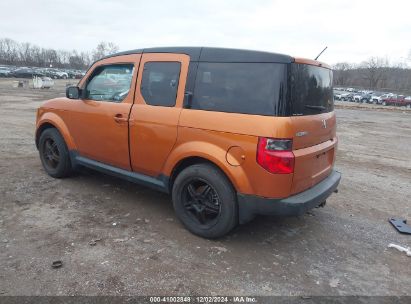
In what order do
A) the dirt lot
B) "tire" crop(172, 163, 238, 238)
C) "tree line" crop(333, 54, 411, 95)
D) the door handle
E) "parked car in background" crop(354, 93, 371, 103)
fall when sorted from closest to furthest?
the dirt lot → "tire" crop(172, 163, 238, 238) → the door handle → "parked car in background" crop(354, 93, 371, 103) → "tree line" crop(333, 54, 411, 95)

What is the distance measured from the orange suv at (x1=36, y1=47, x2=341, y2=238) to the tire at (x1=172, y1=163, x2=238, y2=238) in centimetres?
1

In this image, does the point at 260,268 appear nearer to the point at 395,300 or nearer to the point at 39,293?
the point at 395,300

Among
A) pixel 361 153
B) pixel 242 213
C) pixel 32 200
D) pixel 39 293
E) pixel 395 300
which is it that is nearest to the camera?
pixel 39 293

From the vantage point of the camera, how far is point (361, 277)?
10.6 feet

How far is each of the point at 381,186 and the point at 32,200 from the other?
18.7ft

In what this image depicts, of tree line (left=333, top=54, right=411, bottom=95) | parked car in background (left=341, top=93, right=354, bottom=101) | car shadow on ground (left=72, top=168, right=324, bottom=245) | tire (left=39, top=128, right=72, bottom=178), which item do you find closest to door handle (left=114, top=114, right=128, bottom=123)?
car shadow on ground (left=72, top=168, right=324, bottom=245)

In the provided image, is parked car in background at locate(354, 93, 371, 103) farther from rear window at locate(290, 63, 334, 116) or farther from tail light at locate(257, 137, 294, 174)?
tail light at locate(257, 137, 294, 174)

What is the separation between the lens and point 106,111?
14.4ft

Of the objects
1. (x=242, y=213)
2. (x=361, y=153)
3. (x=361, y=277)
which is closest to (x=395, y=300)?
(x=361, y=277)

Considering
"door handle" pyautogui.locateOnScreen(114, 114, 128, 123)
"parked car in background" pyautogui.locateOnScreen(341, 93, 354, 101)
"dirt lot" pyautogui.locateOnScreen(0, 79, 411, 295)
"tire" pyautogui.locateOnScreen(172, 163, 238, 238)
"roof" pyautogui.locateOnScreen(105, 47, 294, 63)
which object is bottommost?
"dirt lot" pyautogui.locateOnScreen(0, 79, 411, 295)

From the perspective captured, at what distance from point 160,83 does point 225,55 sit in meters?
0.88

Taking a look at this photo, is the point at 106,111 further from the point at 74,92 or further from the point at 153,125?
the point at 153,125

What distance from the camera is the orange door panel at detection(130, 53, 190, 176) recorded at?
12.3 feet

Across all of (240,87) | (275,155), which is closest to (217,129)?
(240,87)
